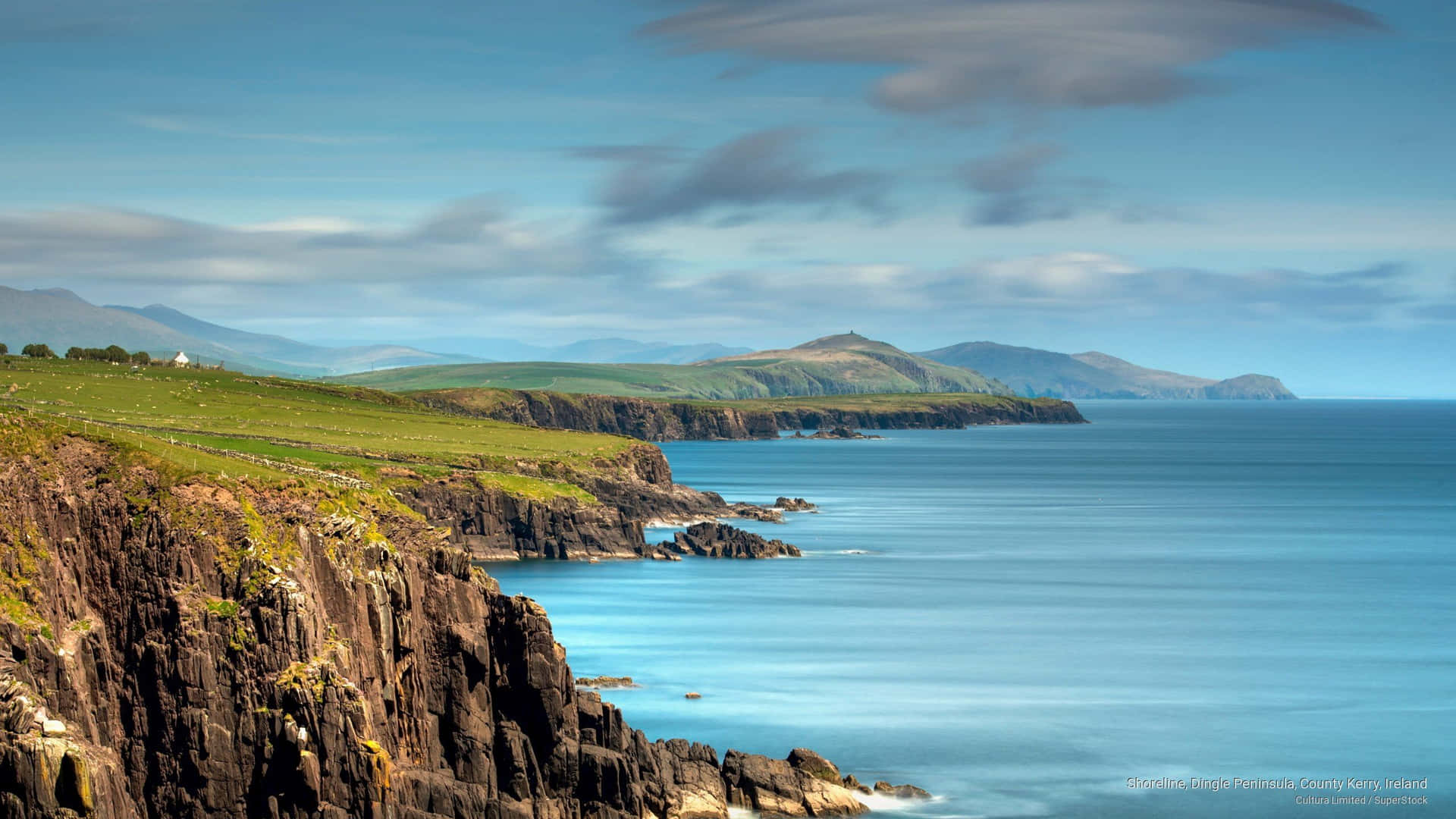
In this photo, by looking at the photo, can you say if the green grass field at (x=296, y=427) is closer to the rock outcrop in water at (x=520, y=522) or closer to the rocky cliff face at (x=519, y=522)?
the rock outcrop in water at (x=520, y=522)

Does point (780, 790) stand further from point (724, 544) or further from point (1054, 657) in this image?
point (724, 544)

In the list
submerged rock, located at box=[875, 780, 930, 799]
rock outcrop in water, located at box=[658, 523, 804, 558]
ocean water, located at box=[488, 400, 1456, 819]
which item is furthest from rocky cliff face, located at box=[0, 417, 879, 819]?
rock outcrop in water, located at box=[658, 523, 804, 558]

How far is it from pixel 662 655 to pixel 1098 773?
31891 mm

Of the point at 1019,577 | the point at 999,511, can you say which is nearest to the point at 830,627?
the point at 1019,577

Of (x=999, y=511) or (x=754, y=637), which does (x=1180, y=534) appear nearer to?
(x=999, y=511)

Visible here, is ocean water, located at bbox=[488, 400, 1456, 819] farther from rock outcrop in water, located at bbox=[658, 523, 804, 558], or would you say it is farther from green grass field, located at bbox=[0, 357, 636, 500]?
green grass field, located at bbox=[0, 357, 636, 500]

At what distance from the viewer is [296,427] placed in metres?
161

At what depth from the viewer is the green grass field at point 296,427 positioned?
135125mm

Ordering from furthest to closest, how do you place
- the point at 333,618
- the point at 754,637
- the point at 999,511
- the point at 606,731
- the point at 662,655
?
the point at 999,511
the point at 754,637
the point at 662,655
the point at 606,731
the point at 333,618

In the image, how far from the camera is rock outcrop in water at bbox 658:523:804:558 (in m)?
138

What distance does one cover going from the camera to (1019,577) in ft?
406

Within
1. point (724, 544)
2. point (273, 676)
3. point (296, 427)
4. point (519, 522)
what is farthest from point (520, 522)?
point (273, 676)

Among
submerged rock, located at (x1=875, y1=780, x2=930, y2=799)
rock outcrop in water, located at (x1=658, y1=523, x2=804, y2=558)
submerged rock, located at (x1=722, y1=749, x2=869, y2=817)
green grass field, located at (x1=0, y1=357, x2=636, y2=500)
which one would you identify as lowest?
submerged rock, located at (x1=875, y1=780, x2=930, y2=799)

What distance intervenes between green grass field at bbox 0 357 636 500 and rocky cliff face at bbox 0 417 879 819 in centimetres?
6242
